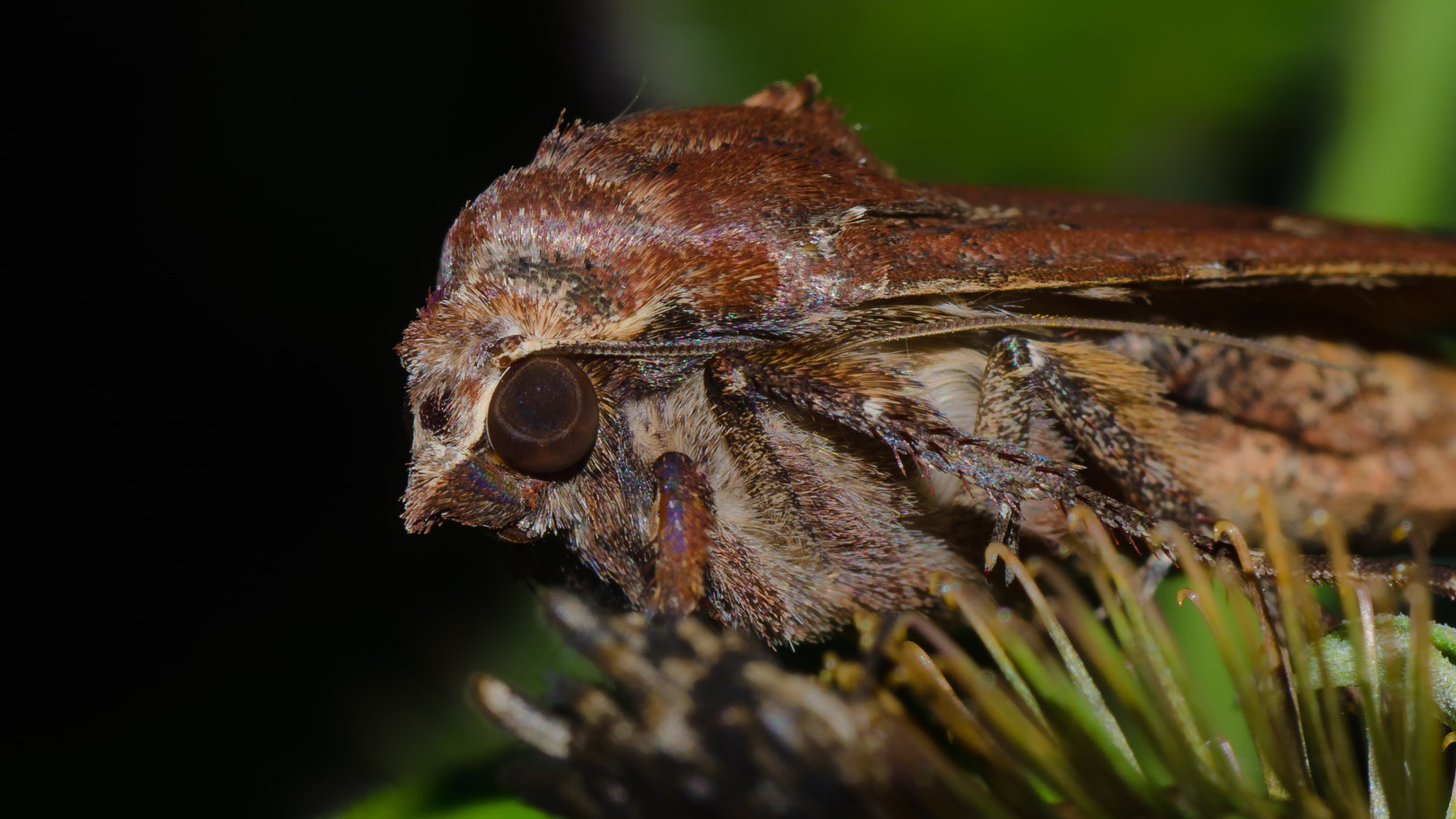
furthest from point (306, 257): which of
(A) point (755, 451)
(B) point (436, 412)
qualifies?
(A) point (755, 451)

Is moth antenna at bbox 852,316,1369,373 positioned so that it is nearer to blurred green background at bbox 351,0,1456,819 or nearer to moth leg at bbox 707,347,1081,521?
moth leg at bbox 707,347,1081,521

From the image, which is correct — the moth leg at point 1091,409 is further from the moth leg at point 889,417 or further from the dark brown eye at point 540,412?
the dark brown eye at point 540,412

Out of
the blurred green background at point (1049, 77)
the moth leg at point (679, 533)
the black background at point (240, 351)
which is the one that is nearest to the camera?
the moth leg at point (679, 533)

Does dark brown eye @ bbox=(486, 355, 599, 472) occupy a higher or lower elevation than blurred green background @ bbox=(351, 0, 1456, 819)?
lower

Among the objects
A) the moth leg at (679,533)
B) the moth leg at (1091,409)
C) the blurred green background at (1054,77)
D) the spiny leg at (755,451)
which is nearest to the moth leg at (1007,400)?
the moth leg at (1091,409)

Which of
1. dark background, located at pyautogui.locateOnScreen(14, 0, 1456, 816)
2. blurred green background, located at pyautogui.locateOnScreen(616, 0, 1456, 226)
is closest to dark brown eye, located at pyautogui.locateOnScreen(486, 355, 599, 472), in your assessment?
dark background, located at pyautogui.locateOnScreen(14, 0, 1456, 816)

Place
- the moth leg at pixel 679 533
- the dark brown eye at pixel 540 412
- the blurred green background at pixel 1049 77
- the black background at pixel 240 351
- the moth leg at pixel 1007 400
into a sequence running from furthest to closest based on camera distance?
the black background at pixel 240 351 → the blurred green background at pixel 1049 77 → the moth leg at pixel 1007 400 → the dark brown eye at pixel 540 412 → the moth leg at pixel 679 533
